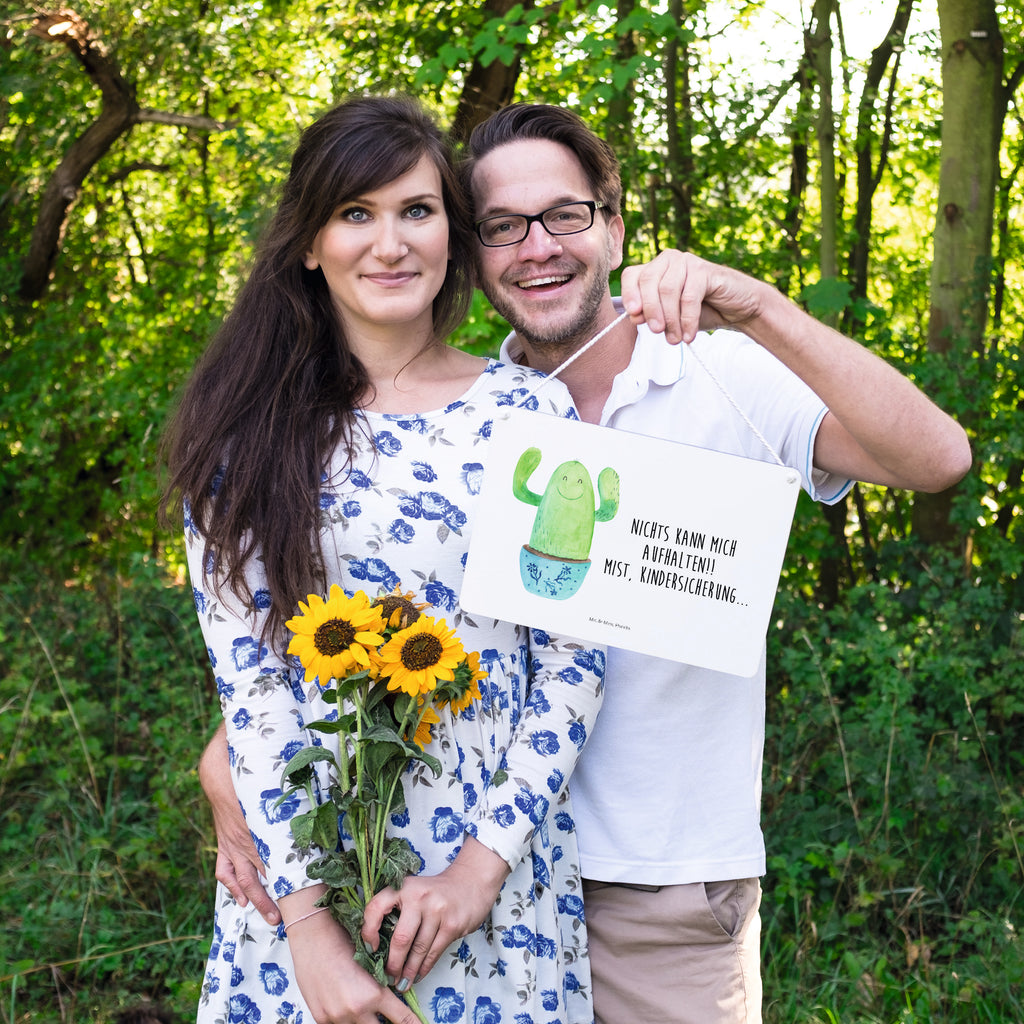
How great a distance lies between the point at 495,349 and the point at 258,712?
2786 millimetres

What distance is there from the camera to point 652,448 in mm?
1620

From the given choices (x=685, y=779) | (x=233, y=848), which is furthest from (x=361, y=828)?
(x=685, y=779)

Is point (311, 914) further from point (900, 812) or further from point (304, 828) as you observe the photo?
point (900, 812)

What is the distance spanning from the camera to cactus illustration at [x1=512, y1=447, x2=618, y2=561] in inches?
63.9

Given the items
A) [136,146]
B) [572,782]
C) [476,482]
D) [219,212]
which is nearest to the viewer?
[476,482]

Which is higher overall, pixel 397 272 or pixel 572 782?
pixel 397 272

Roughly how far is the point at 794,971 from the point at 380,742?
217 centimetres

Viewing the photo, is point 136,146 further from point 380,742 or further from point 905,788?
point 380,742

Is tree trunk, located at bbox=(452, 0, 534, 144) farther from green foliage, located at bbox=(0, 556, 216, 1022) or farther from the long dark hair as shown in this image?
the long dark hair

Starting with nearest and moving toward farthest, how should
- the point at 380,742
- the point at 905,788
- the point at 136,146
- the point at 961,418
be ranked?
the point at 380,742
the point at 905,788
the point at 961,418
the point at 136,146

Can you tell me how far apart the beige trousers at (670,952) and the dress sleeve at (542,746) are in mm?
270

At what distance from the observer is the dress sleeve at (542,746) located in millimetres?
1705

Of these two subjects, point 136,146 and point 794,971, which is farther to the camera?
point 136,146

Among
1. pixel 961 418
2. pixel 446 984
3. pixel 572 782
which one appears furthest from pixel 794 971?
pixel 961 418
